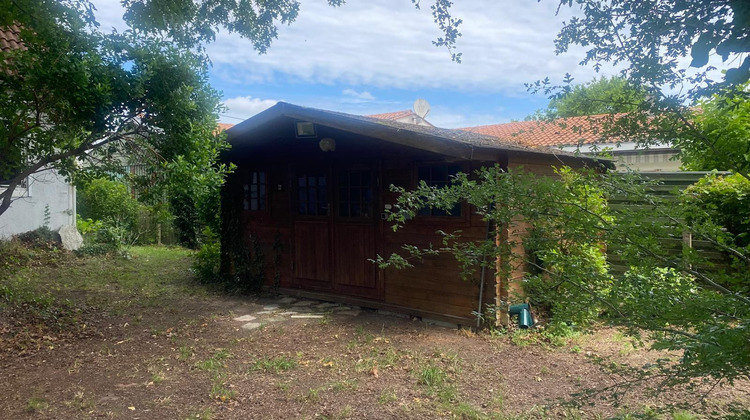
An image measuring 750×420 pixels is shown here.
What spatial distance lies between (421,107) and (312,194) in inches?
602

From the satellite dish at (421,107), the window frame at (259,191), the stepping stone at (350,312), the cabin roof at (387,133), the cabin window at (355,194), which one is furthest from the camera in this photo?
the satellite dish at (421,107)

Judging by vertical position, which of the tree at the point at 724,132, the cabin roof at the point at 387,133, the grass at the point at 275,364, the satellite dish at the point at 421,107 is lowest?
the grass at the point at 275,364

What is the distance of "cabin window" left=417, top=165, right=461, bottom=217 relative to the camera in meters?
5.69

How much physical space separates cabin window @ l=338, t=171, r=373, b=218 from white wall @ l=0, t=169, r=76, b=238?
6.66 metres

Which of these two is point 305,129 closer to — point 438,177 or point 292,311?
point 438,177

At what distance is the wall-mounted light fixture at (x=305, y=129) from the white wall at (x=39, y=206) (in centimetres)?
633

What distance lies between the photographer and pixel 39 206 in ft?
34.8

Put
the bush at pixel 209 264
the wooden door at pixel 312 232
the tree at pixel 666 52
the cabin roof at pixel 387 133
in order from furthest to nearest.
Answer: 1. the bush at pixel 209 264
2. the wooden door at pixel 312 232
3. the cabin roof at pixel 387 133
4. the tree at pixel 666 52

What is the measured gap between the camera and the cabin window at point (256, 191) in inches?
312

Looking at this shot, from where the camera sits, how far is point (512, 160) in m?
5.59

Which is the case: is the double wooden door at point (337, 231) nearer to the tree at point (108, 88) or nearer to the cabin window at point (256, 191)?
the cabin window at point (256, 191)

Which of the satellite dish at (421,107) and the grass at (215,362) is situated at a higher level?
the satellite dish at (421,107)

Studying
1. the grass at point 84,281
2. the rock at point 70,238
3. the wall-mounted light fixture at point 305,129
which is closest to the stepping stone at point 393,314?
the wall-mounted light fixture at point 305,129

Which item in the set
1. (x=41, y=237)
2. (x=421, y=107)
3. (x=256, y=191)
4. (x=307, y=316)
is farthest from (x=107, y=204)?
(x=421, y=107)
